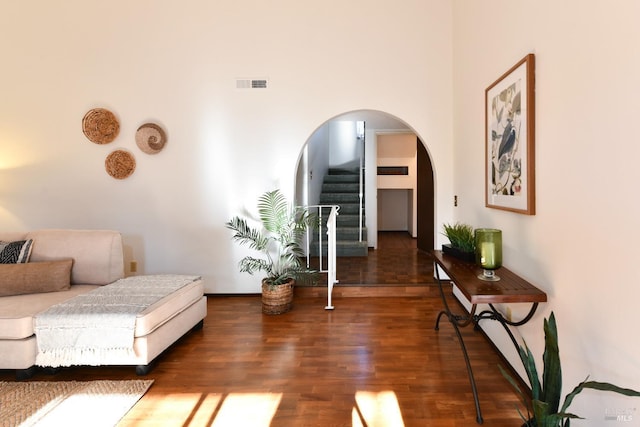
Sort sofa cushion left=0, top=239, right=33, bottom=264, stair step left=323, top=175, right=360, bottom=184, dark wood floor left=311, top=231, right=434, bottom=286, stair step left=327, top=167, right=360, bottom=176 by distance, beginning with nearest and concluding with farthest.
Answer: sofa cushion left=0, top=239, right=33, bottom=264
dark wood floor left=311, top=231, right=434, bottom=286
stair step left=323, top=175, right=360, bottom=184
stair step left=327, top=167, right=360, bottom=176

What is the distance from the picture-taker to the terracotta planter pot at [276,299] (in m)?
3.58

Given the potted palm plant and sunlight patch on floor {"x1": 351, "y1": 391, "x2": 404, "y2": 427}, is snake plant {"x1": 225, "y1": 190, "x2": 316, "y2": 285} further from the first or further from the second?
sunlight patch on floor {"x1": 351, "y1": 391, "x2": 404, "y2": 427}

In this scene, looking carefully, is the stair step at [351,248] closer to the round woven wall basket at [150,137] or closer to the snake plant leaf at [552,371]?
the round woven wall basket at [150,137]

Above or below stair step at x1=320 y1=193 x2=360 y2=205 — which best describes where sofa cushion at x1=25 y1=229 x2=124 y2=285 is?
below

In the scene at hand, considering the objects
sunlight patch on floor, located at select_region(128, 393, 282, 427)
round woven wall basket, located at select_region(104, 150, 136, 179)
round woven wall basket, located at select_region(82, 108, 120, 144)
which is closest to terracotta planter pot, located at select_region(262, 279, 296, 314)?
sunlight patch on floor, located at select_region(128, 393, 282, 427)

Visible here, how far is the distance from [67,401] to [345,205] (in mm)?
5348

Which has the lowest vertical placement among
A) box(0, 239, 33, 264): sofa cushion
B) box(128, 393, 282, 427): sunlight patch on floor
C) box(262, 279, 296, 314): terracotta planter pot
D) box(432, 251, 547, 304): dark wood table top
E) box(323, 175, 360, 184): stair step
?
box(128, 393, 282, 427): sunlight patch on floor

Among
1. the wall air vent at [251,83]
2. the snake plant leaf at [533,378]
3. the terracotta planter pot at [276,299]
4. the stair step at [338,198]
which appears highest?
the wall air vent at [251,83]

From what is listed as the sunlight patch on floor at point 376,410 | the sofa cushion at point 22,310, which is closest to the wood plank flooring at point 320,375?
the sunlight patch on floor at point 376,410

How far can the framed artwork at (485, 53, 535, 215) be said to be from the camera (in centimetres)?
208

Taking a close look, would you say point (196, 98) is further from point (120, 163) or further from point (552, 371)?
point (552, 371)

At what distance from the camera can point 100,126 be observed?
415 centimetres

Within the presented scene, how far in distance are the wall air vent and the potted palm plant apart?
134cm

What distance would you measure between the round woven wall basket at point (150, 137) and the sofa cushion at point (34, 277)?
1735 millimetres
